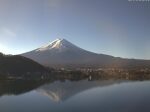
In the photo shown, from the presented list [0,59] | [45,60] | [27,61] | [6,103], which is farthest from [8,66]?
[45,60]

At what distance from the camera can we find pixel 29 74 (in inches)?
3297

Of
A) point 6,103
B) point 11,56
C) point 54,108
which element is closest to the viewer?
point 54,108

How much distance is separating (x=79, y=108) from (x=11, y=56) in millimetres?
59022

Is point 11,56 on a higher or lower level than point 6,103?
higher

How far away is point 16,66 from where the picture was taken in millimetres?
83750

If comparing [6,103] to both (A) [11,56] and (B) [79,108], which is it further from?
(A) [11,56]

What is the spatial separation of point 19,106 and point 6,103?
3.27 meters

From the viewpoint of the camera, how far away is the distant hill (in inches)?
3132

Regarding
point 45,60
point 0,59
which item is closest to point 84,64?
point 45,60

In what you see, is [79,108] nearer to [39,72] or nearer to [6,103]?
[6,103]

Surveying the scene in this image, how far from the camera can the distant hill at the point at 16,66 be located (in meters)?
79.6

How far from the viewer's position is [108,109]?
3178 cm

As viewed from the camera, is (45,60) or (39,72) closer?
(39,72)

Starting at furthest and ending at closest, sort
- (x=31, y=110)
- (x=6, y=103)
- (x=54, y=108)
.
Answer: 1. (x=6, y=103)
2. (x=54, y=108)
3. (x=31, y=110)
